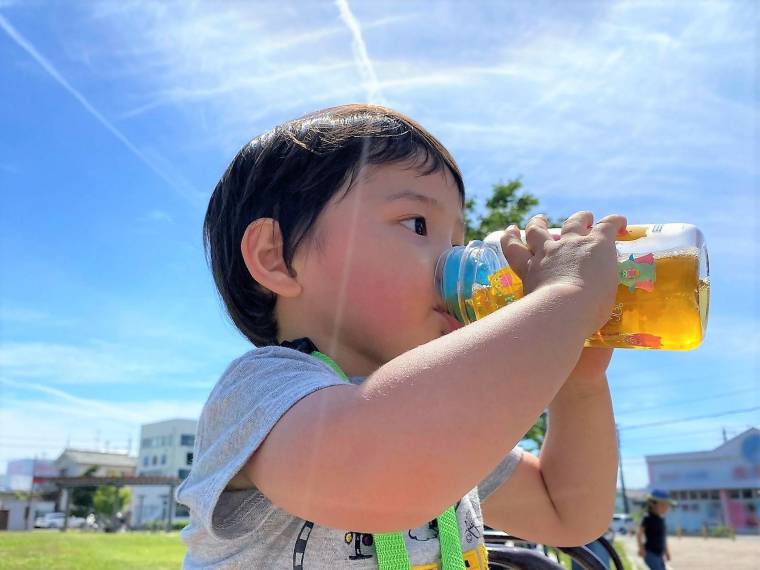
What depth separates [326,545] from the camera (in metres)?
1.08

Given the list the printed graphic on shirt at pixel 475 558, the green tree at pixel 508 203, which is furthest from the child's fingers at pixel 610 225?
the green tree at pixel 508 203

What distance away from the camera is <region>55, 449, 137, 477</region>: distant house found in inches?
3399

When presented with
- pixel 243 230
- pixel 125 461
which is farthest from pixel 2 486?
pixel 243 230

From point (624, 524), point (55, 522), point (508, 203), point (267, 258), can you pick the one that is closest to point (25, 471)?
point (55, 522)

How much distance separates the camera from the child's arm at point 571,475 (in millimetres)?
1538

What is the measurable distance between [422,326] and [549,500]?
680 millimetres

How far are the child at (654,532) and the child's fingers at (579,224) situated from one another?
9.89 m

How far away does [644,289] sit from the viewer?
4.54ft

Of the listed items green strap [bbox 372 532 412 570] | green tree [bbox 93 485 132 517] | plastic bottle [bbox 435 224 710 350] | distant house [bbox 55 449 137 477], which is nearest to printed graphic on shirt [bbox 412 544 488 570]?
green strap [bbox 372 532 412 570]

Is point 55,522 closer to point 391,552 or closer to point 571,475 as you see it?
point 571,475

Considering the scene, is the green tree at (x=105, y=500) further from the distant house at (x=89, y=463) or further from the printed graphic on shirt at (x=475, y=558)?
the printed graphic on shirt at (x=475, y=558)

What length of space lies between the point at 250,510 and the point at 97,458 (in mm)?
102810

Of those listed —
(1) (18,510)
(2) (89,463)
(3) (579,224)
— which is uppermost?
(2) (89,463)

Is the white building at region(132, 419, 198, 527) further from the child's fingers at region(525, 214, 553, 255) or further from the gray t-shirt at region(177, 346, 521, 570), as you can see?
the child's fingers at region(525, 214, 553, 255)
